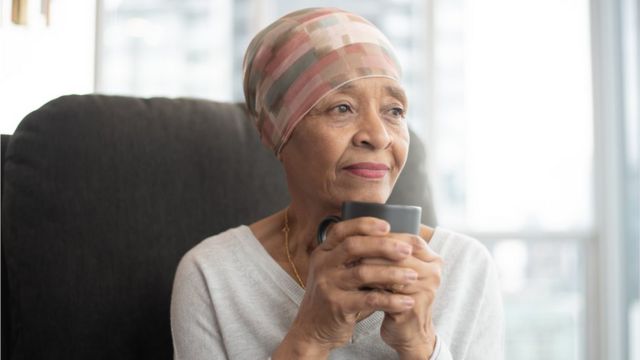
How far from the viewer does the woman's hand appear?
1.06 m

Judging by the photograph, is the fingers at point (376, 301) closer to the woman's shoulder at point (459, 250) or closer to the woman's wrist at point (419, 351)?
the woman's wrist at point (419, 351)

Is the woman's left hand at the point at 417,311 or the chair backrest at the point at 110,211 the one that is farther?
the chair backrest at the point at 110,211

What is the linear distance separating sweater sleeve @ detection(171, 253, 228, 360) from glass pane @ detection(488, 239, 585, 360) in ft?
9.16

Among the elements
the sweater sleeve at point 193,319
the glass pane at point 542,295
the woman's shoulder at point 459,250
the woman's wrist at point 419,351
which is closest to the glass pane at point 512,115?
the glass pane at point 542,295

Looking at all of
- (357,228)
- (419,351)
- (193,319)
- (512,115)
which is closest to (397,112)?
(357,228)

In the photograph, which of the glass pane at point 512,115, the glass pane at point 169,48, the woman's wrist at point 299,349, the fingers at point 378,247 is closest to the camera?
the fingers at point 378,247

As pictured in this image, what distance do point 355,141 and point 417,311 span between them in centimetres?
29

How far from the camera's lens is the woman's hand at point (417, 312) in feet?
3.49

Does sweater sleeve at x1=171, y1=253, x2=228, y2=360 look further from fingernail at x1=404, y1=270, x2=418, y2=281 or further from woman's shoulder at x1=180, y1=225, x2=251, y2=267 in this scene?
fingernail at x1=404, y1=270, x2=418, y2=281

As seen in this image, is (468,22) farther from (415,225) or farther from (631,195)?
(415,225)

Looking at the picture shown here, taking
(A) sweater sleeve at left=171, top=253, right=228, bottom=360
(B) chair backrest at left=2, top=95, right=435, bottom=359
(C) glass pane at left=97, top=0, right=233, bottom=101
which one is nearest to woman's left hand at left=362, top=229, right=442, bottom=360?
(A) sweater sleeve at left=171, top=253, right=228, bottom=360

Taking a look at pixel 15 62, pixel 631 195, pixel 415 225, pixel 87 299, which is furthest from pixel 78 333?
pixel 631 195

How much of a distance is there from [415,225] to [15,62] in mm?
917

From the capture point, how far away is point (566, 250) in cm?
389
